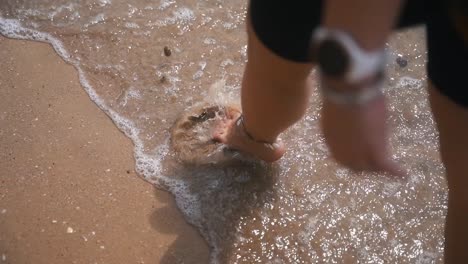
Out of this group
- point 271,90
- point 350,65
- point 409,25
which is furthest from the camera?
point 271,90

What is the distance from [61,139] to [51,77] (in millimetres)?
319

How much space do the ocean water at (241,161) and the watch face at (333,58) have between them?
103 centimetres

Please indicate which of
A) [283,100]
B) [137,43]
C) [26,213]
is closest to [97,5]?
[137,43]

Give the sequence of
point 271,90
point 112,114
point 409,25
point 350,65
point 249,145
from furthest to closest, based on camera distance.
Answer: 1. point 112,114
2. point 249,145
3. point 271,90
4. point 409,25
5. point 350,65

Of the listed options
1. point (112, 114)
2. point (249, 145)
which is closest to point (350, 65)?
point (249, 145)

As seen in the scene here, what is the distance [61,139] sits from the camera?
1857 millimetres

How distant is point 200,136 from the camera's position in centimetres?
193

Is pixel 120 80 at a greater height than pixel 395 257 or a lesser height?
greater

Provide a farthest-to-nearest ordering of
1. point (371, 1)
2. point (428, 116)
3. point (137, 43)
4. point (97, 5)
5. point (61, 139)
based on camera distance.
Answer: point (97, 5)
point (137, 43)
point (428, 116)
point (61, 139)
point (371, 1)

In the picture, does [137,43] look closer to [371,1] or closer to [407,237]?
[407,237]

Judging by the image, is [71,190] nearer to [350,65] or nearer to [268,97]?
[268,97]

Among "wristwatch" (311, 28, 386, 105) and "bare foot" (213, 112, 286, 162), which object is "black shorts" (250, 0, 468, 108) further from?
"bare foot" (213, 112, 286, 162)

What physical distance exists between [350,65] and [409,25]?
336mm

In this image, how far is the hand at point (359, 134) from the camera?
742mm
